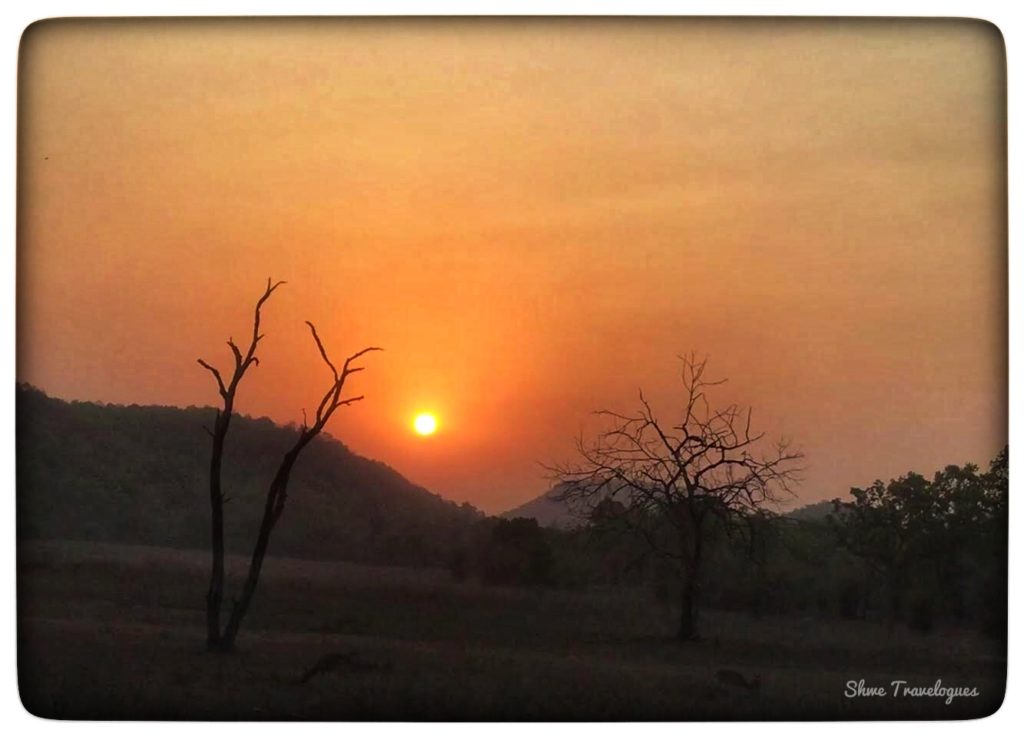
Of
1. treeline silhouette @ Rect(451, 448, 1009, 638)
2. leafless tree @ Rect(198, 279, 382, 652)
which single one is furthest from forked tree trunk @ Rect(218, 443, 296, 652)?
treeline silhouette @ Rect(451, 448, 1009, 638)

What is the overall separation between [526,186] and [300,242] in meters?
0.96

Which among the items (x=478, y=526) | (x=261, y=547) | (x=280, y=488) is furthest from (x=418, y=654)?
(x=280, y=488)

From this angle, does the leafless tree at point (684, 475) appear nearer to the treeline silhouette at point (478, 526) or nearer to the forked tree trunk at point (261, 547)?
the treeline silhouette at point (478, 526)

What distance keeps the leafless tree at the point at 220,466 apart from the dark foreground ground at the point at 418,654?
54 mm

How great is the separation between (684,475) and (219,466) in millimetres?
1923

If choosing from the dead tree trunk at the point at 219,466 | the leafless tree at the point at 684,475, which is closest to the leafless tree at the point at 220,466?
the dead tree trunk at the point at 219,466

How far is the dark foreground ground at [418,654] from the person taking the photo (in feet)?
18.1

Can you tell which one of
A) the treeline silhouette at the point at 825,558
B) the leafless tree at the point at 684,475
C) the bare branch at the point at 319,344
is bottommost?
the treeline silhouette at the point at 825,558

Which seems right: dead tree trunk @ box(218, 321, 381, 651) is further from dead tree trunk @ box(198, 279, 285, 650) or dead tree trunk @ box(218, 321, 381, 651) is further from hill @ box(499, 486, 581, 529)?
hill @ box(499, 486, 581, 529)

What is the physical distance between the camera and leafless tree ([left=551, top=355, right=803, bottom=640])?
562 cm
